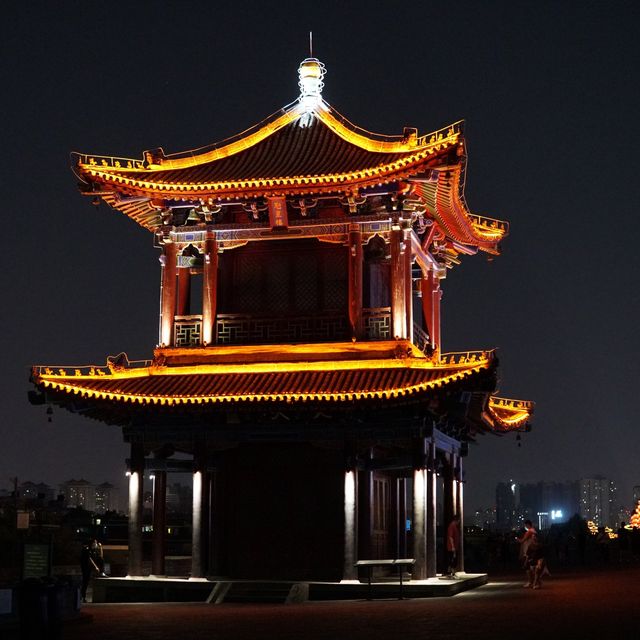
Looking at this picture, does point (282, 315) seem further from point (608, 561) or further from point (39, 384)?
point (608, 561)

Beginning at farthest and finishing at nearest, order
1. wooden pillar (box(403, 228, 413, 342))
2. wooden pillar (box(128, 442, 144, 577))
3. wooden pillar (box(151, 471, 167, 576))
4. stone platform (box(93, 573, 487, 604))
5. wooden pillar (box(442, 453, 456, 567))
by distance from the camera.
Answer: wooden pillar (box(442, 453, 456, 567)) < wooden pillar (box(403, 228, 413, 342)) < wooden pillar (box(151, 471, 167, 576)) < wooden pillar (box(128, 442, 144, 577)) < stone platform (box(93, 573, 487, 604))

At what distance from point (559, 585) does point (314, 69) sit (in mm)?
16914

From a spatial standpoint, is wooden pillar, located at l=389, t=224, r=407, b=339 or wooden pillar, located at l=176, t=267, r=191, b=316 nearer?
wooden pillar, located at l=389, t=224, r=407, b=339

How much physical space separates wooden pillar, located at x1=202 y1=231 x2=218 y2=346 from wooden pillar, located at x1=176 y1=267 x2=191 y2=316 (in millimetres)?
1327

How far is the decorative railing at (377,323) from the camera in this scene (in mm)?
30188

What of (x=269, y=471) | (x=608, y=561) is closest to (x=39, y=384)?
(x=269, y=471)

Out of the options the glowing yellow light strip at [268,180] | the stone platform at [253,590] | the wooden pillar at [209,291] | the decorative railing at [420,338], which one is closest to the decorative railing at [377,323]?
the decorative railing at [420,338]

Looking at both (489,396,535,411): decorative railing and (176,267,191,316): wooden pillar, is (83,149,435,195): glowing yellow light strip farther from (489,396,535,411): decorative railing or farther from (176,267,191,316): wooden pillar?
(489,396,535,411): decorative railing

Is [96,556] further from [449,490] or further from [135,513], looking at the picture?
[449,490]

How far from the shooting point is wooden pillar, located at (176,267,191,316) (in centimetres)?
3241

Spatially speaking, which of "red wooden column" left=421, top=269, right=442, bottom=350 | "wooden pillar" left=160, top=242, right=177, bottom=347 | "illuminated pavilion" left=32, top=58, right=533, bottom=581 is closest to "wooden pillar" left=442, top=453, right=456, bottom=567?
"illuminated pavilion" left=32, top=58, right=533, bottom=581

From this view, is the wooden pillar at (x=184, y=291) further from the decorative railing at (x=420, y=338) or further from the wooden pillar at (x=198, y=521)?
the decorative railing at (x=420, y=338)

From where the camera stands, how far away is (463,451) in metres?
34.0

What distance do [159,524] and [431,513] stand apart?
746 cm
